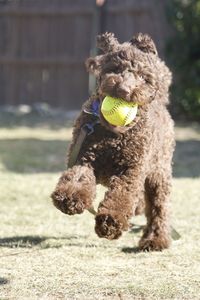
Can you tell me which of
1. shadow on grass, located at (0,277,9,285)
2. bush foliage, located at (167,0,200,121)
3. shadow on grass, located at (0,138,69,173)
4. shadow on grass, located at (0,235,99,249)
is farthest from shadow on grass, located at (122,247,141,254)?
bush foliage, located at (167,0,200,121)

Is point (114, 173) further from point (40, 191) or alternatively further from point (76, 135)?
point (40, 191)

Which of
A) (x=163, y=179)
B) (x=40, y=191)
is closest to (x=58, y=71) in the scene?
(x=40, y=191)

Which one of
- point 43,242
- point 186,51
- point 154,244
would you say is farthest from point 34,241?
point 186,51

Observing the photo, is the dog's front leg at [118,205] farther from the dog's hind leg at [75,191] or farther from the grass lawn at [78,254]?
the grass lawn at [78,254]

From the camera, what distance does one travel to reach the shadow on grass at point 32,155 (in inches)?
417

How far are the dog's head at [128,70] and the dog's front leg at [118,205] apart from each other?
560 millimetres

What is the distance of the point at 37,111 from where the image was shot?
1761 centimetres

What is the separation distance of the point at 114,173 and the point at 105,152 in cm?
16

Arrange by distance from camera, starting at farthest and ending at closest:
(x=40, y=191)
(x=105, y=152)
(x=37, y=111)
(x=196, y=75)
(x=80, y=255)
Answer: (x=37, y=111) < (x=196, y=75) < (x=40, y=191) < (x=80, y=255) < (x=105, y=152)

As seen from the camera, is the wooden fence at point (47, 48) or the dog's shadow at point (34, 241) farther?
the wooden fence at point (47, 48)

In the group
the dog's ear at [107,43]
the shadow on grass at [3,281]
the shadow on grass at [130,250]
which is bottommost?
the shadow on grass at [130,250]

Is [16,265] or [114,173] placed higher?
[114,173]

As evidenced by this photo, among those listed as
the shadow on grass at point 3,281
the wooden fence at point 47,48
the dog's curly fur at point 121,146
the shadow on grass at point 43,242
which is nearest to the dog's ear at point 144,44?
the dog's curly fur at point 121,146

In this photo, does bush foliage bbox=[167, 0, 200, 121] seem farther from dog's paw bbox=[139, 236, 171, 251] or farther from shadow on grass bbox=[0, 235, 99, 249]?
dog's paw bbox=[139, 236, 171, 251]
